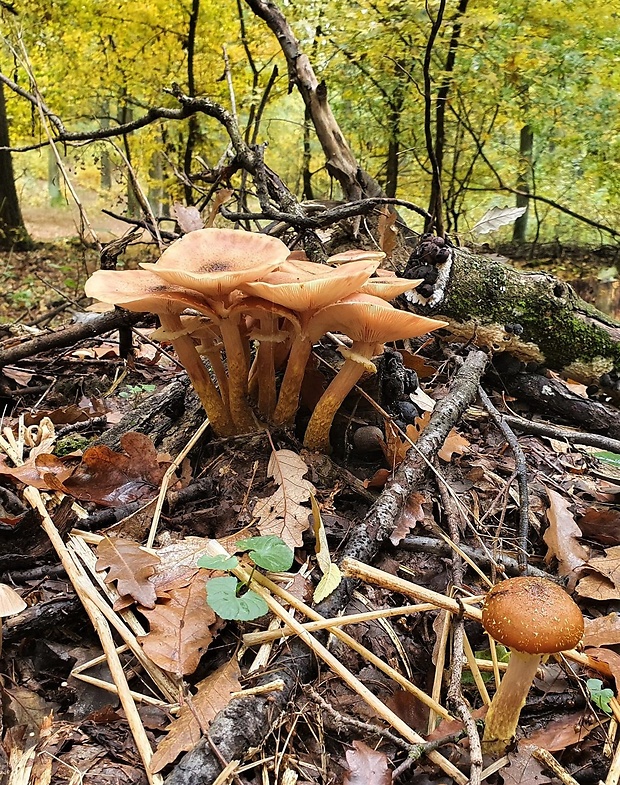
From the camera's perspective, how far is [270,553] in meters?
1.51

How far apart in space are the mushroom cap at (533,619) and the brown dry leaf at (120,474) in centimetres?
130

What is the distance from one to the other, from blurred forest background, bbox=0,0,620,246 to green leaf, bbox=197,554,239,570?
244cm

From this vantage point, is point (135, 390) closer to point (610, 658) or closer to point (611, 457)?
point (611, 457)

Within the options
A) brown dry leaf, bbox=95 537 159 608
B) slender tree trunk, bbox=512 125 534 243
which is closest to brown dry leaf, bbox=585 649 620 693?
brown dry leaf, bbox=95 537 159 608

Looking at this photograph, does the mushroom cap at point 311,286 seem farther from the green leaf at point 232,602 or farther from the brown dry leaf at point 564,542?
the brown dry leaf at point 564,542

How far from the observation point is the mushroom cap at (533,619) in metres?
1.12

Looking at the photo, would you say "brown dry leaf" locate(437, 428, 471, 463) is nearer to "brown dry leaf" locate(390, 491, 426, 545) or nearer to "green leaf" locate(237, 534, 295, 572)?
"brown dry leaf" locate(390, 491, 426, 545)

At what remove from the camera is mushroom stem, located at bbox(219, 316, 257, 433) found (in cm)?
204

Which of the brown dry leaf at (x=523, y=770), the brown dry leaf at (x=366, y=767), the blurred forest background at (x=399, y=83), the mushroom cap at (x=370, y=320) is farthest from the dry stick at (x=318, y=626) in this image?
the blurred forest background at (x=399, y=83)

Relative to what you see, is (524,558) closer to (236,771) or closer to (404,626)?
(404,626)

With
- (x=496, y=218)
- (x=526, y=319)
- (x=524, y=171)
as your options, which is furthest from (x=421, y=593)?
(x=524, y=171)

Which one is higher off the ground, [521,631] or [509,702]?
[521,631]

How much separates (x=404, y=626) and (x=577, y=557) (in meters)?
0.66

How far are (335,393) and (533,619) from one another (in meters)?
1.16
